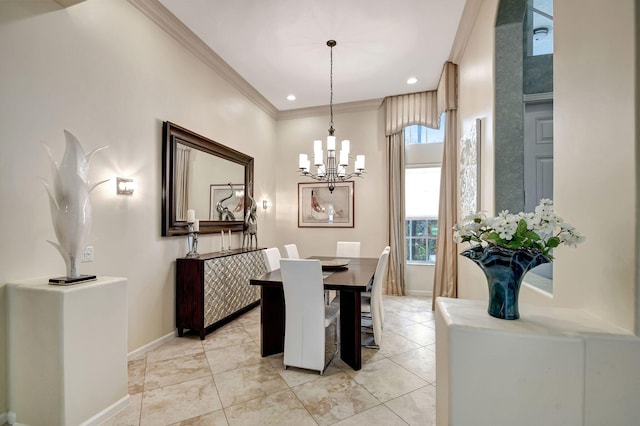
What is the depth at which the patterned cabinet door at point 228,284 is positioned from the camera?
328 cm

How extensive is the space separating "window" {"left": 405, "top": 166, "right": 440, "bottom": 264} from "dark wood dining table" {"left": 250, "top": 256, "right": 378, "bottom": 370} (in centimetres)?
237

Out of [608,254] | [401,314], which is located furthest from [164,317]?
[608,254]

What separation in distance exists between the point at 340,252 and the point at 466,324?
3495 mm

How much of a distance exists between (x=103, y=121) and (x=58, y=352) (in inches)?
71.1

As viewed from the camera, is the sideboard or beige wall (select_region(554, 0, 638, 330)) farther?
the sideboard

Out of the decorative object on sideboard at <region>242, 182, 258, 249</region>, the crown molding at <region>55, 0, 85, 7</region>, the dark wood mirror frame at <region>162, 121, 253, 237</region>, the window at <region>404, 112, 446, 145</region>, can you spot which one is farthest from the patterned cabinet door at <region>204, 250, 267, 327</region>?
the window at <region>404, 112, 446, 145</region>

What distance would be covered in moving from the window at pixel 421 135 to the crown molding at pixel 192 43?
265 centimetres

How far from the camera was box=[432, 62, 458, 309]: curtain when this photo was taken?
160 inches

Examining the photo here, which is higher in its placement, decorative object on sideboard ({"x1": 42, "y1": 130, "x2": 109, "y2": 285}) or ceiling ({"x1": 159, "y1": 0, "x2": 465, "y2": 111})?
ceiling ({"x1": 159, "y1": 0, "x2": 465, "y2": 111})

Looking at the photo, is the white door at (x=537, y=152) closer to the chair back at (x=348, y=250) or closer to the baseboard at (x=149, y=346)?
the chair back at (x=348, y=250)

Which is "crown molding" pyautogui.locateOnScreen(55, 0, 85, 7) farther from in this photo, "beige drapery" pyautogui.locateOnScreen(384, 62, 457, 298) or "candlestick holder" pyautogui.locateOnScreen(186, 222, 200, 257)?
"beige drapery" pyautogui.locateOnScreen(384, 62, 457, 298)

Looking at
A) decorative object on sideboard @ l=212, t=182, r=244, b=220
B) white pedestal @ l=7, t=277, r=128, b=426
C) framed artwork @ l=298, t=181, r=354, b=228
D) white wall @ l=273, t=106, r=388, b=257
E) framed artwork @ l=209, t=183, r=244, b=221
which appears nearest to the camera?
white pedestal @ l=7, t=277, r=128, b=426

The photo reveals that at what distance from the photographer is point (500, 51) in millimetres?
2441

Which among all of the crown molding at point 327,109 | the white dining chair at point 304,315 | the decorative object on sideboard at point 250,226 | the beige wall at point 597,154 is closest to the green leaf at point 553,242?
the beige wall at point 597,154
